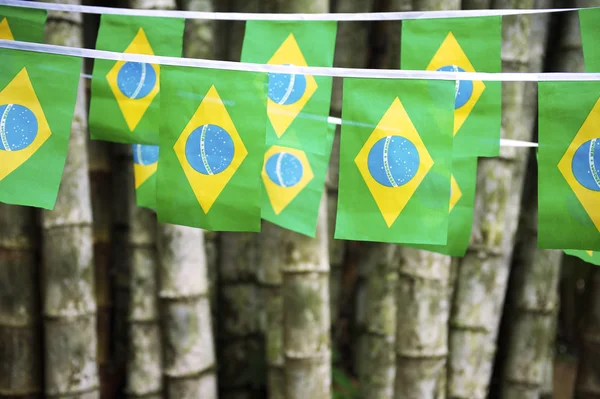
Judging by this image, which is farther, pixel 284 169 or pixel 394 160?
pixel 284 169

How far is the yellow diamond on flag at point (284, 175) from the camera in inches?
76.3

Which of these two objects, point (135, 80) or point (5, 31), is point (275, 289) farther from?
point (5, 31)

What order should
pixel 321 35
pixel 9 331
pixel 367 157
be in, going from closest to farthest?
pixel 367 157 → pixel 321 35 → pixel 9 331

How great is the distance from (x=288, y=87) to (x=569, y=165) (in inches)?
36.8

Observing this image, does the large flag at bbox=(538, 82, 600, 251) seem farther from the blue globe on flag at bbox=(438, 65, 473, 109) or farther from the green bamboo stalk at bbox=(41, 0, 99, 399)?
the green bamboo stalk at bbox=(41, 0, 99, 399)

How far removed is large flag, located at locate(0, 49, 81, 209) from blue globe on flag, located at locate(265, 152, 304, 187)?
71cm

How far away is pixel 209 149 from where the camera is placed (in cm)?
174

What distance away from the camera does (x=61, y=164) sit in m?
1.76

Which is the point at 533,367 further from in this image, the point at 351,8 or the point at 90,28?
the point at 90,28

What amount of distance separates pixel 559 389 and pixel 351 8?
4.23m

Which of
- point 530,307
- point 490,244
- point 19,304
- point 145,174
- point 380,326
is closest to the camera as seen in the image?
point 145,174

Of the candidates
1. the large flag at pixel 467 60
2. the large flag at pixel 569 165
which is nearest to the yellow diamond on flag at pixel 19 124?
the large flag at pixel 467 60

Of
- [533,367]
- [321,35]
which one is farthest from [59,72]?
[533,367]

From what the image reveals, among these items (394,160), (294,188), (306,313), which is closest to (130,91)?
(294,188)
